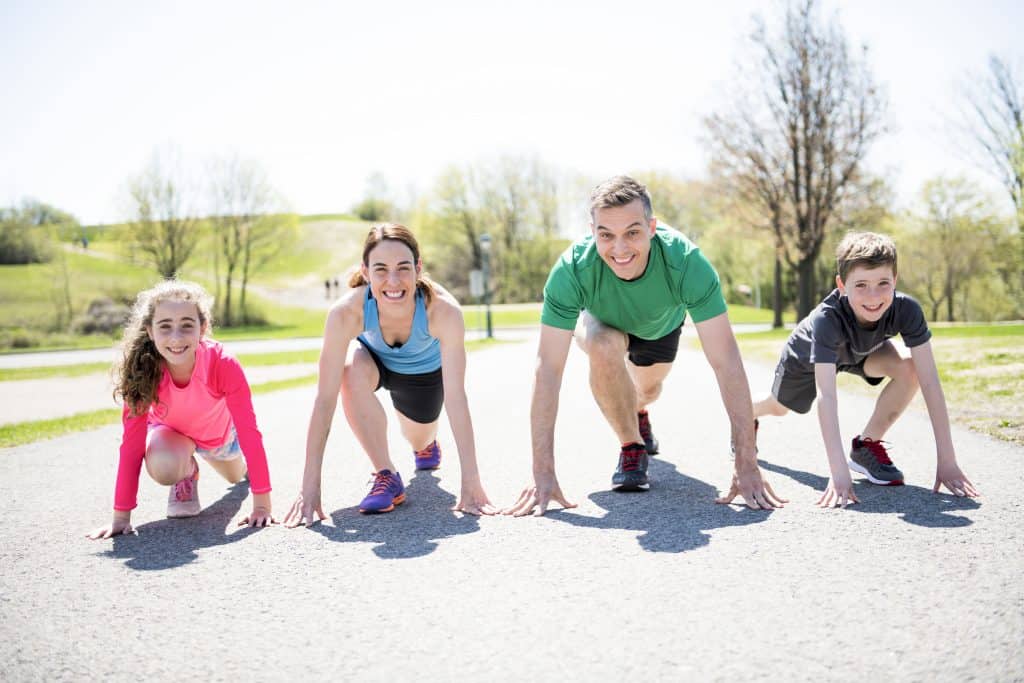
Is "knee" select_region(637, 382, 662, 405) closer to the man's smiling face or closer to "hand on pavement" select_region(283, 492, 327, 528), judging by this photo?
the man's smiling face

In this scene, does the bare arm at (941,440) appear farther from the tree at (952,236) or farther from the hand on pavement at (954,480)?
the tree at (952,236)

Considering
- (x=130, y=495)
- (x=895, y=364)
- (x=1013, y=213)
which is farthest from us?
(x=1013, y=213)

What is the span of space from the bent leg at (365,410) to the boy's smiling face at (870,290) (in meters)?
2.63

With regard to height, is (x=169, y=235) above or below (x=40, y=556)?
above

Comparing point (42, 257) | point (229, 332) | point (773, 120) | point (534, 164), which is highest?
point (534, 164)

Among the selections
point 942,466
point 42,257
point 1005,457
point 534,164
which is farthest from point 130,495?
point 534,164

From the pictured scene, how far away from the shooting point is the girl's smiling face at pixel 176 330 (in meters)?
3.97

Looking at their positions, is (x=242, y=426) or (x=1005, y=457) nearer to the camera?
(x=242, y=426)

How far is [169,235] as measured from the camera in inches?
1881

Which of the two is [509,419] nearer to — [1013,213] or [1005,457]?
[1005,457]

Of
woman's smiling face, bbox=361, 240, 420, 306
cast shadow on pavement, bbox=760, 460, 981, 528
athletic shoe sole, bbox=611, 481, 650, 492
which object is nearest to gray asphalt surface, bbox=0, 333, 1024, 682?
cast shadow on pavement, bbox=760, 460, 981, 528

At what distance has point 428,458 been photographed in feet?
17.2

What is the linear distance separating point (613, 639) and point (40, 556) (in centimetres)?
273

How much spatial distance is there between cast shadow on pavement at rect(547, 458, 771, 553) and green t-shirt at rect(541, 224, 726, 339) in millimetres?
949
